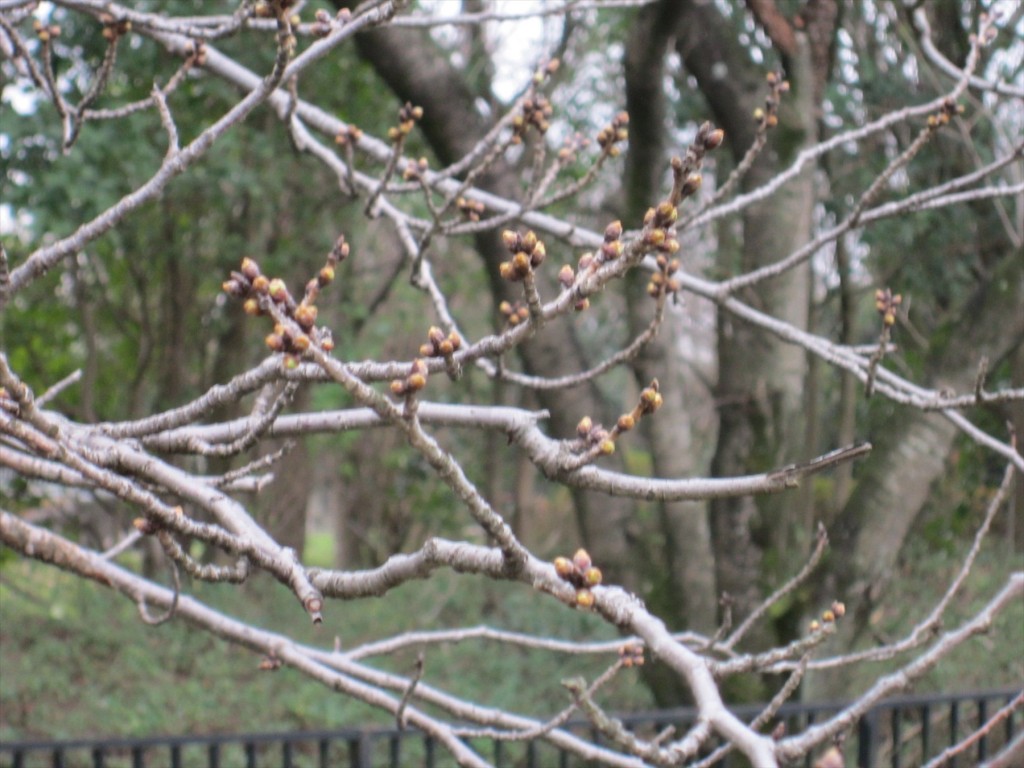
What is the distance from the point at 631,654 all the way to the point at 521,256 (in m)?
1.24

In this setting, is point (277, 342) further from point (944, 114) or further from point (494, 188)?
point (494, 188)

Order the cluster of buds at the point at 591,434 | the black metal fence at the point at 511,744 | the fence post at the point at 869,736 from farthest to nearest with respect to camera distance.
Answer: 1. the fence post at the point at 869,736
2. the black metal fence at the point at 511,744
3. the cluster of buds at the point at 591,434

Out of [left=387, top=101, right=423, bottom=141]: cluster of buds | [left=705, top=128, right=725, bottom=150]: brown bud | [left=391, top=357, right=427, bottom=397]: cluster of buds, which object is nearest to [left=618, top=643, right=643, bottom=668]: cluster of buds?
[left=391, top=357, right=427, bottom=397]: cluster of buds

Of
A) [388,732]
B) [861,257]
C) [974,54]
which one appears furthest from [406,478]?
[974,54]

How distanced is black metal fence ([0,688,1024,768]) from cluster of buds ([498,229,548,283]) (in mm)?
1988

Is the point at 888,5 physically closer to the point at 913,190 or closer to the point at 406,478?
the point at 913,190

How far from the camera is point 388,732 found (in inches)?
134

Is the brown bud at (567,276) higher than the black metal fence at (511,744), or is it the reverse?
the brown bud at (567,276)

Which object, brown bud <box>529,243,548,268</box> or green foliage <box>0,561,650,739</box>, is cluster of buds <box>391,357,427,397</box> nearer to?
brown bud <box>529,243,548,268</box>

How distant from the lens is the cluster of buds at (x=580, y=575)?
115cm

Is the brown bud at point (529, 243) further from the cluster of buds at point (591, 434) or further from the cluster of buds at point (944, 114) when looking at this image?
the cluster of buds at point (944, 114)

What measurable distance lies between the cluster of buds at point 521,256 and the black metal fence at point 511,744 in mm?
1988

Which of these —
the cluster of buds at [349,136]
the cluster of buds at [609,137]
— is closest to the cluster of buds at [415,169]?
the cluster of buds at [349,136]

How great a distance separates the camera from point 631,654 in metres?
2.02
